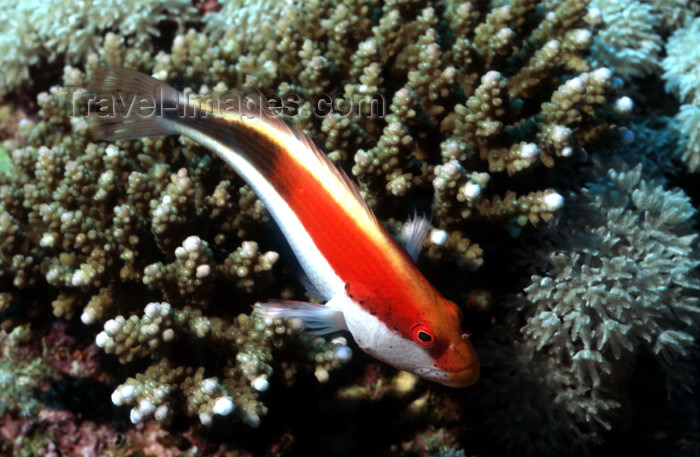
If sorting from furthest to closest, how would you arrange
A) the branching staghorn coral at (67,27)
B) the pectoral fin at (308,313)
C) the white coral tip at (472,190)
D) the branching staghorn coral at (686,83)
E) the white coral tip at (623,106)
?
the branching staghorn coral at (67,27), the branching staghorn coral at (686,83), the white coral tip at (623,106), the white coral tip at (472,190), the pectoral fin at (308,313)

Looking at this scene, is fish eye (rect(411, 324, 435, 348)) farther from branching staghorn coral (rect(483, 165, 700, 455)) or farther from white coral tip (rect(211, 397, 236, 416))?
branching staghorn coral (rect(483, 165, 700, 455))

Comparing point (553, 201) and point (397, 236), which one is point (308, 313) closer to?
point (397, 236)

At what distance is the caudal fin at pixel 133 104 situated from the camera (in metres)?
2.67

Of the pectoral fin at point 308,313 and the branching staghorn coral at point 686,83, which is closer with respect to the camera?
the pectoral fin at point 308,313

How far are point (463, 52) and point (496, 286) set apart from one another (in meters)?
1.47

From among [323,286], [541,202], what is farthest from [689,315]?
[323,286]

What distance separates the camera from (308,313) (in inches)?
87.9

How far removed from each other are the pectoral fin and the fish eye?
40 centimetres

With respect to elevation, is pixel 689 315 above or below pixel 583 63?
below

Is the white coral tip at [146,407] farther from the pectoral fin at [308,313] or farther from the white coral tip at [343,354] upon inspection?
the white coral tip at [343,354]

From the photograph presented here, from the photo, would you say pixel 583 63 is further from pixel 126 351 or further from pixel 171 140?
pixel 126 351

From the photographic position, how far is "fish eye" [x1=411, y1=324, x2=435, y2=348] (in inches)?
78.5

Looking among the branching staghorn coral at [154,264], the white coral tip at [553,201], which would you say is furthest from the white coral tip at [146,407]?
the white coral tip at [553,201]

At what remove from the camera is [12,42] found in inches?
163
